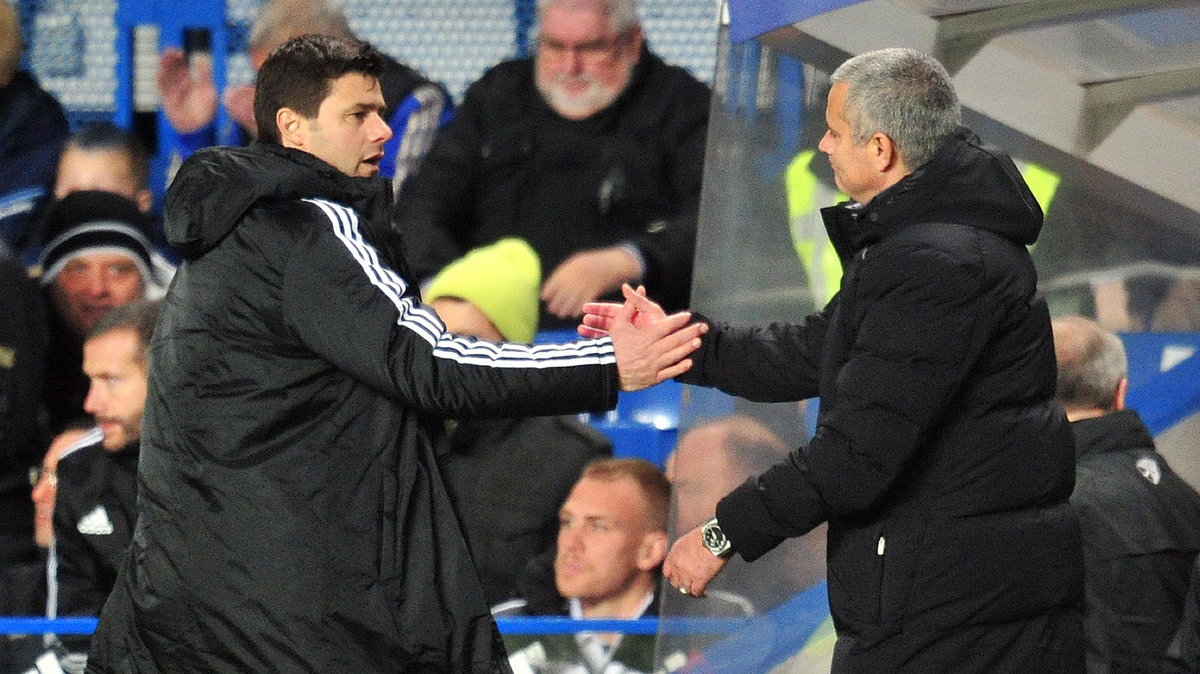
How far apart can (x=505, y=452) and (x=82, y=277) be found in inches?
66.6

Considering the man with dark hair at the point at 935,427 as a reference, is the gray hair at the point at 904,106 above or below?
above

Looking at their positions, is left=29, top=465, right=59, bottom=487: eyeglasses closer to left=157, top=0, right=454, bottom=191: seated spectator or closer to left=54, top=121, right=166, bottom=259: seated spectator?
left=54, top=121, right=166, bottom=259: seated spectator

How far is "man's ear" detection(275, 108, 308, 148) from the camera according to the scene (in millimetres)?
3322

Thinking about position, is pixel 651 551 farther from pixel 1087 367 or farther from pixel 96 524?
pixel 96 524

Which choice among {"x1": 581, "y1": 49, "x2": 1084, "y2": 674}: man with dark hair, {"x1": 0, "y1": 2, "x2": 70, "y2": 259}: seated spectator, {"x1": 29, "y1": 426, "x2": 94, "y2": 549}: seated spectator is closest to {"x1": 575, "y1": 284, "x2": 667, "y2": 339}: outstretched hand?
{"x1": 581, "y1": 49, "x2": 1084, "y2": 674}: man with dark hair

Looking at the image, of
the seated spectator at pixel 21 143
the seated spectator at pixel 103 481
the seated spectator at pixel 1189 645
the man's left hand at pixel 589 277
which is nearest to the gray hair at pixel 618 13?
the man's left hand at pixel 589 277

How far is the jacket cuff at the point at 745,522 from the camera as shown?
3236 mm

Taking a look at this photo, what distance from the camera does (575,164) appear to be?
592 cm

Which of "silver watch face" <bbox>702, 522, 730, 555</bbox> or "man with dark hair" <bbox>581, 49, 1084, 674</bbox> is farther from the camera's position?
"silver watch face" <bbox>702, 522, 730, 555</bbox>

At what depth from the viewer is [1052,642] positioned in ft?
10.4

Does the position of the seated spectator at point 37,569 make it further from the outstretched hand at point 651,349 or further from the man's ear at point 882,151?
the man's ear at point 882,151

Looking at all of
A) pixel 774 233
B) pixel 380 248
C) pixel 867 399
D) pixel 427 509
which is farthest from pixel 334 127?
pixel 774 233

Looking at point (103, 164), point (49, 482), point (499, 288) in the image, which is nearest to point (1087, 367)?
point (499, 288)

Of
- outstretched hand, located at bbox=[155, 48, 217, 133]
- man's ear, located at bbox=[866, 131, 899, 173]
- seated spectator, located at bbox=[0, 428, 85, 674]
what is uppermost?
man's ear, located at bbox=[866, 131, 899, 173]
